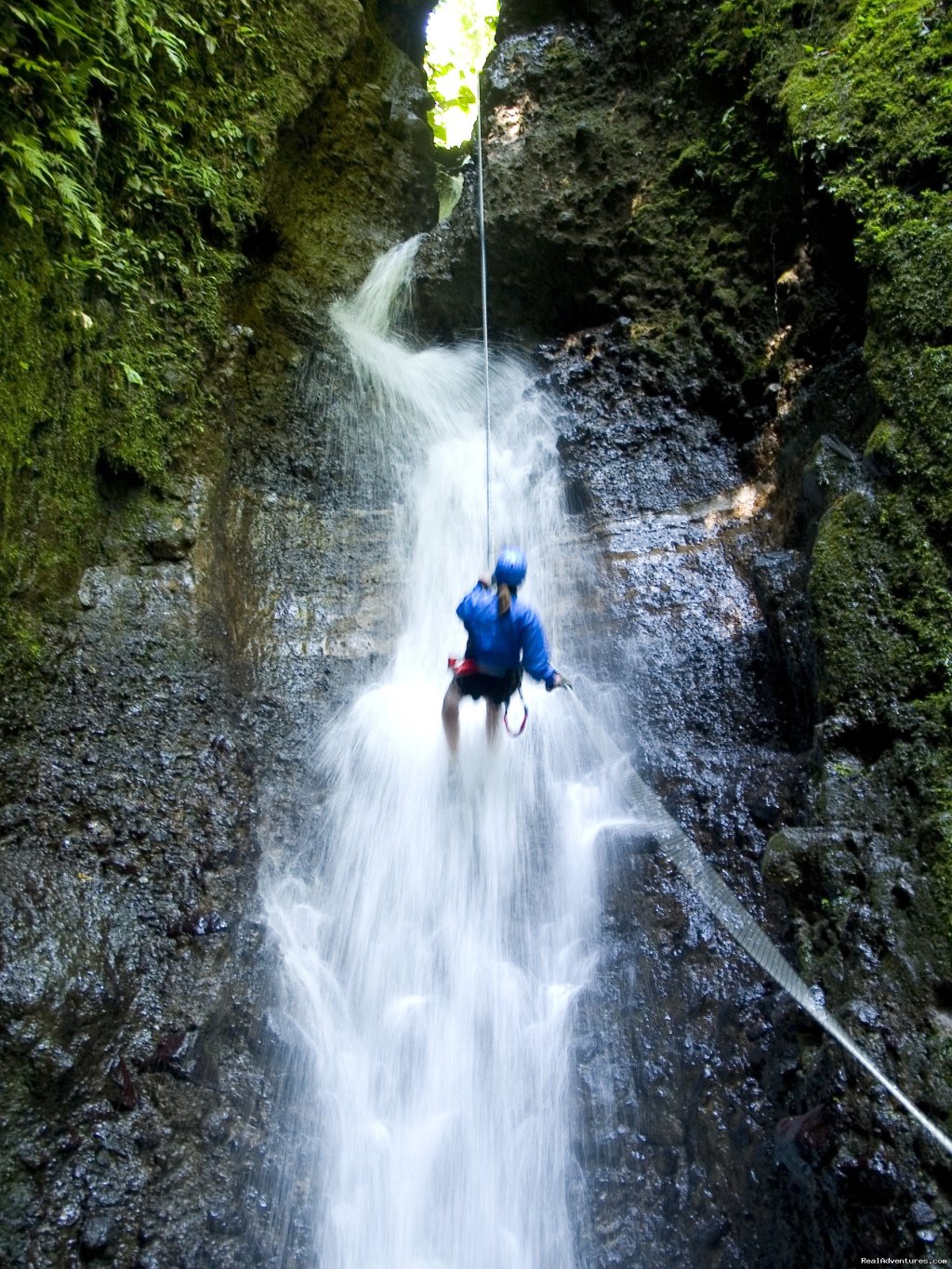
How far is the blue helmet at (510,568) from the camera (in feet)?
15.2

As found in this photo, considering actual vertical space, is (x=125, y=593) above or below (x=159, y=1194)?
above

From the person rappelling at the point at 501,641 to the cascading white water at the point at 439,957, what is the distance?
26.7 inches

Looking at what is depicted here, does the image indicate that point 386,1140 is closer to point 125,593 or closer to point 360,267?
point 125,593

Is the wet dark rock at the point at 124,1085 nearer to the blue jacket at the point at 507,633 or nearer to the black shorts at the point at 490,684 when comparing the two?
the black shorts at the point at 490,684

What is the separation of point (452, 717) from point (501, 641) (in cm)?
74

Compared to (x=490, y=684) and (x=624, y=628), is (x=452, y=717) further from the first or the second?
(x=624, y=628)

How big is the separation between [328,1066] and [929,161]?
615 centimetres

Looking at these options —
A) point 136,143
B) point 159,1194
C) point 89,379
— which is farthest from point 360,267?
point 159,1194

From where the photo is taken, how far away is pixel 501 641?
485 cm

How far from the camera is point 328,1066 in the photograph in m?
4.12

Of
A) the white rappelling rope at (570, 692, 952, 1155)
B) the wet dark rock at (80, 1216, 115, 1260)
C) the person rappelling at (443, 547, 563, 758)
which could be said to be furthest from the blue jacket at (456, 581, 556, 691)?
the wet dark rock at (80, 1216, 115, 1260)

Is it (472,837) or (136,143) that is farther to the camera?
(136,143)

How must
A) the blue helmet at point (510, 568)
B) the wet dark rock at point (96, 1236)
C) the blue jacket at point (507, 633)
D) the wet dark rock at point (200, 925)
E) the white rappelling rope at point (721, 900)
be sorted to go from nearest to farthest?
the white rappelling rope at point (721, 900)
the wet dark rock at point (96, 1236)
the wet dark rock at point (200, 925)
the blue helmet at point (510, 568)
the blue jacket at point (507, 633)

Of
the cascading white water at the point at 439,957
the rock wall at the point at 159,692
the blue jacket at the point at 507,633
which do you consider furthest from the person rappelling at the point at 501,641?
the rock wall at the point at 159,692
